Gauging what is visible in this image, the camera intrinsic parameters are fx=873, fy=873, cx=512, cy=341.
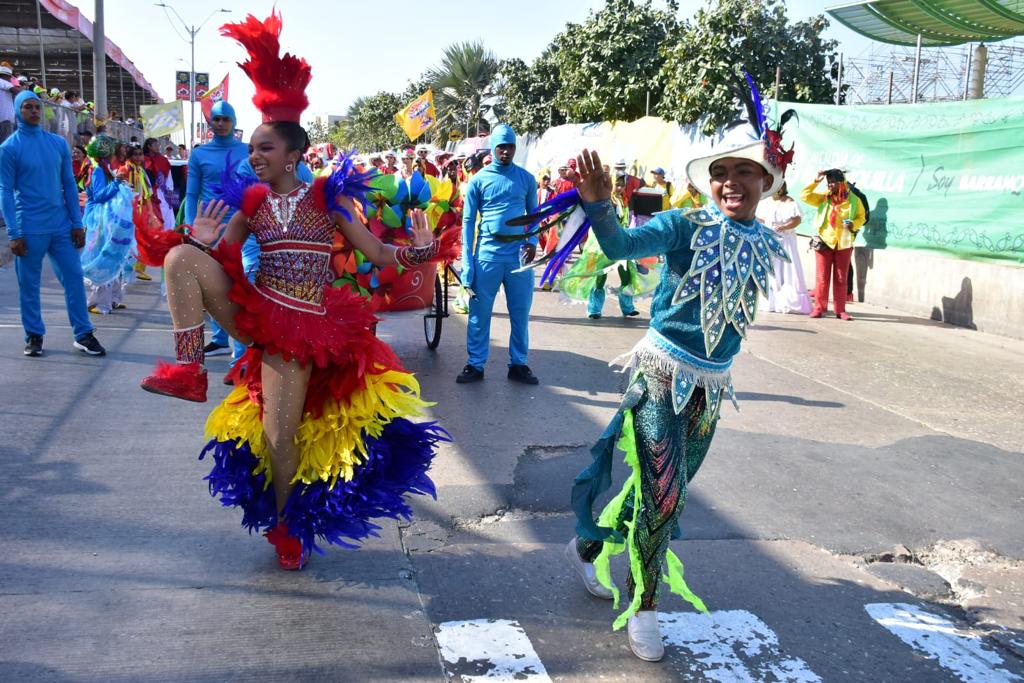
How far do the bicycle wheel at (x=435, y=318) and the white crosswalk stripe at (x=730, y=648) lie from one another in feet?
15.8

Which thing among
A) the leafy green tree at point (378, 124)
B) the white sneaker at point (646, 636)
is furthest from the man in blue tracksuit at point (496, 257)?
the leafy green tree at point (378, 124)

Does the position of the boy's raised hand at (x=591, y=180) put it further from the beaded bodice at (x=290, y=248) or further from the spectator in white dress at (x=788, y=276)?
the spectator in white dress at (x=788, y=276)

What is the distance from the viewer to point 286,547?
364 centimetres

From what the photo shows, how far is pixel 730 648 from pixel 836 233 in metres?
8.93

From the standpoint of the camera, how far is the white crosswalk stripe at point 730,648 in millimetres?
3070

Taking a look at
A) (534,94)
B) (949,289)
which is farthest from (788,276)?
(534,94)

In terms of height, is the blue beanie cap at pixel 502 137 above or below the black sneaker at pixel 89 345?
above

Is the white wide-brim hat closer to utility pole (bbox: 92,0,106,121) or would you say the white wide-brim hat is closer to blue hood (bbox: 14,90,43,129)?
blue hood (bbox: 14,90,43,129)

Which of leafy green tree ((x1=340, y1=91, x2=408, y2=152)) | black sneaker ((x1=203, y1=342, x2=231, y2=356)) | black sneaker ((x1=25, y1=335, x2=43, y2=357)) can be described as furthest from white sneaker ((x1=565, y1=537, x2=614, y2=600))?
leafy green tree ((x1=340, y1=91, x2=408, y2=152))

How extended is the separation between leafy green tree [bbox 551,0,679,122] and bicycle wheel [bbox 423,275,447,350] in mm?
13197

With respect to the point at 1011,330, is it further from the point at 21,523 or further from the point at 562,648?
the point at 21,523

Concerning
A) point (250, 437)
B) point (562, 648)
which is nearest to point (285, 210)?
point (250, 437)

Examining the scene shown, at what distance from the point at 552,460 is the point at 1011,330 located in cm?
742

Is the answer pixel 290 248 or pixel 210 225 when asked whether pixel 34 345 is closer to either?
pixel 210 225
